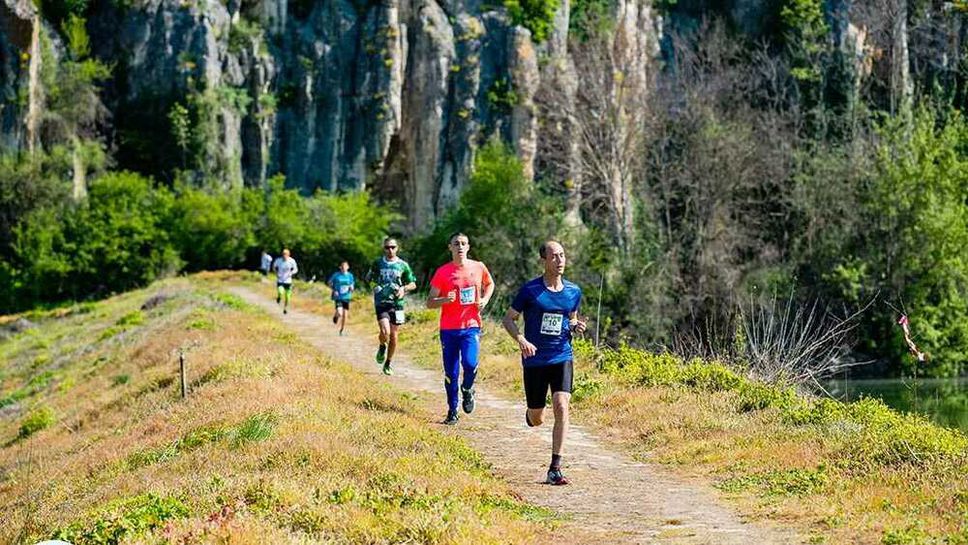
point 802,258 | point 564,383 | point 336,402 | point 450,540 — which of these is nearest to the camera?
point 450,540

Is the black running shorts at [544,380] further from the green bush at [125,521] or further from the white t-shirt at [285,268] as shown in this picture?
the white t-shirt at [285,268]

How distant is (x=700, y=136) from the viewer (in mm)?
45344

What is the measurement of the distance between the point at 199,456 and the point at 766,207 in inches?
1640

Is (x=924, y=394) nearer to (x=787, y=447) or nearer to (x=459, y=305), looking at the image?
(x=787, y=447)

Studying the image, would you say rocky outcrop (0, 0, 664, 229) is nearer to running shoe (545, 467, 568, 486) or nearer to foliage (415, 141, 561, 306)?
foliage (415, 141, 561, 306)

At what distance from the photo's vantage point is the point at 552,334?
921 cm

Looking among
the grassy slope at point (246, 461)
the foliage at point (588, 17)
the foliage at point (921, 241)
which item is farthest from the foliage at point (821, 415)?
the foliage at point (588, 17)

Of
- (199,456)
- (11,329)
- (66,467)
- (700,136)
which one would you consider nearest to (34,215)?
(11,329)

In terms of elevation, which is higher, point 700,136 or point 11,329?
point 700,136

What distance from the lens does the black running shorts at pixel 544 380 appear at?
9.17 m

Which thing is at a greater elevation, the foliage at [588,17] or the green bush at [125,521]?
the foliage at [588,17]

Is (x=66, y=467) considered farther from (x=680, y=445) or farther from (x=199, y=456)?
(x=680, y=445)

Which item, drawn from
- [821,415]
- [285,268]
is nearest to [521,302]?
[821,415]

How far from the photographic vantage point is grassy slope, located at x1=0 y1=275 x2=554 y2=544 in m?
7.10
